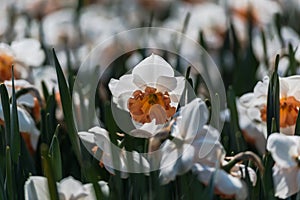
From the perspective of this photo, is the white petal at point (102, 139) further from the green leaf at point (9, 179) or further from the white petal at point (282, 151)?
the white petal at point (282, 151)

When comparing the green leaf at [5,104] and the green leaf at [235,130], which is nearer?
the green leaf at [5,104]

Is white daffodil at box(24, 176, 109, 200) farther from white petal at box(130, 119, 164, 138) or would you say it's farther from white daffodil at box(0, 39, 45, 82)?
white daffodil at box(0, 39, 45, 82)

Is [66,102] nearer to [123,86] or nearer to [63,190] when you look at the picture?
[123,86]

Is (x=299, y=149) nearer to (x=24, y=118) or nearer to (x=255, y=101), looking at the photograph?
(x=255, y=101)

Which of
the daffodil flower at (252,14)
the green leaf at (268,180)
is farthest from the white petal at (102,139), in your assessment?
the daffodil flower at (252,14)

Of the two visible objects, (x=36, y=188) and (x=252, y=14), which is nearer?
(x=36, y=188)

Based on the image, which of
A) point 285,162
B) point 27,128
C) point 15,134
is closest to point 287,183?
point 285,162
